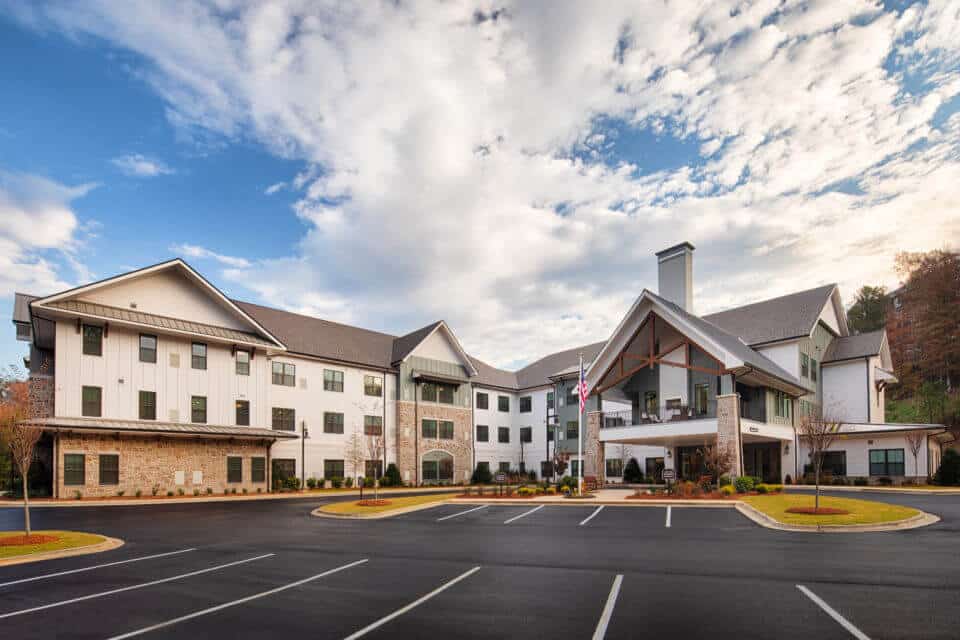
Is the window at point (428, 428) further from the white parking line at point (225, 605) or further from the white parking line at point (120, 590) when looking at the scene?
the white parking line at point (225, 605)

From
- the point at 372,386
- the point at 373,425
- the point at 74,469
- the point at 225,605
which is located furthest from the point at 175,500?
the point at 225,605

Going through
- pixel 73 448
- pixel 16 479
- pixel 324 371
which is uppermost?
pixel 324 371

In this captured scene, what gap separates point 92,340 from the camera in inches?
1253

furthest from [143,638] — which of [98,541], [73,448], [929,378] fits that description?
[929,378]

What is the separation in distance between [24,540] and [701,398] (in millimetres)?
30237

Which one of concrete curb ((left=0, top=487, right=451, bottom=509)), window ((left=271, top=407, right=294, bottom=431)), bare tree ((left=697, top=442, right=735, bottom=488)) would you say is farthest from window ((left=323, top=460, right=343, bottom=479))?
bare tree ((left=697, top=442, right=735, bottom=488))

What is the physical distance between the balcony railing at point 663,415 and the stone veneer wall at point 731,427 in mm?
1344

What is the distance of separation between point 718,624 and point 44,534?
17200 millimetres

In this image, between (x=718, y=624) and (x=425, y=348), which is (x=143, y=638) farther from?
(x=425, y=348)

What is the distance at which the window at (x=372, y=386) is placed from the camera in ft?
147

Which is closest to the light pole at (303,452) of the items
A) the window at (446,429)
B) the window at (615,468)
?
the window at (446,429)

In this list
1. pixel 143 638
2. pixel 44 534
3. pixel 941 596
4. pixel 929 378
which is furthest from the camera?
pixel 929 378

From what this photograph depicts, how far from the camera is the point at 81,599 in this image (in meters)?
9.54

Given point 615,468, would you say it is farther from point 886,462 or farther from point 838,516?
point 838,516
